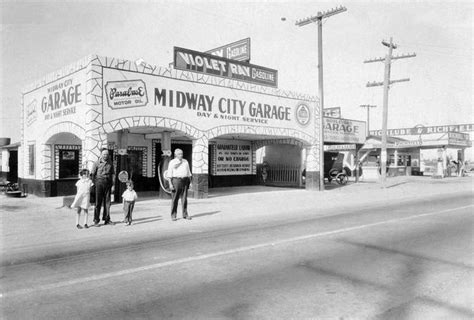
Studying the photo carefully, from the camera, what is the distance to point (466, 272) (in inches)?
219

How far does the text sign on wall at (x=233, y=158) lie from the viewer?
70.2 ft

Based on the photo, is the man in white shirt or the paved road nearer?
the paved road

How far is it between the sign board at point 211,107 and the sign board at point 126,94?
0.44ft

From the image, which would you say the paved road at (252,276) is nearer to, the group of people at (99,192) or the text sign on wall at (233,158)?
the group of people at (99,192)

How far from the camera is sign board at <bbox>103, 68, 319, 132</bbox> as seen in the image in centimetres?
1389

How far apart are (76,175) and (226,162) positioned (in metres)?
8.15

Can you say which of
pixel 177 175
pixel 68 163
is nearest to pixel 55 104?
pixel 68 163

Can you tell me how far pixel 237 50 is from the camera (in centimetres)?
2100

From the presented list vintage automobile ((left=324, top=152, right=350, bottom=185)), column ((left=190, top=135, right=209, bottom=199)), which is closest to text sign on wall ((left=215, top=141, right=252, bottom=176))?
column ((left=190, top=135, right=209, bottom=199))

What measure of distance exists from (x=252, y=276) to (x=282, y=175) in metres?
19.2

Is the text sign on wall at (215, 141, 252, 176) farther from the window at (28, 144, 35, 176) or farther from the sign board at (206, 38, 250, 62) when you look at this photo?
the window at (28, 144, 35, 176)

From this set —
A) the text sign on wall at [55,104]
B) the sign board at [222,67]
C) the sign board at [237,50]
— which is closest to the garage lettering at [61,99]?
the text sign on wall at [55,104]

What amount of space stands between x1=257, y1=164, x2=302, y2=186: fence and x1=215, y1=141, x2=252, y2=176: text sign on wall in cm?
175

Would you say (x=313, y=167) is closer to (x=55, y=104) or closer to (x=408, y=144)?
(x=55, y=104)
